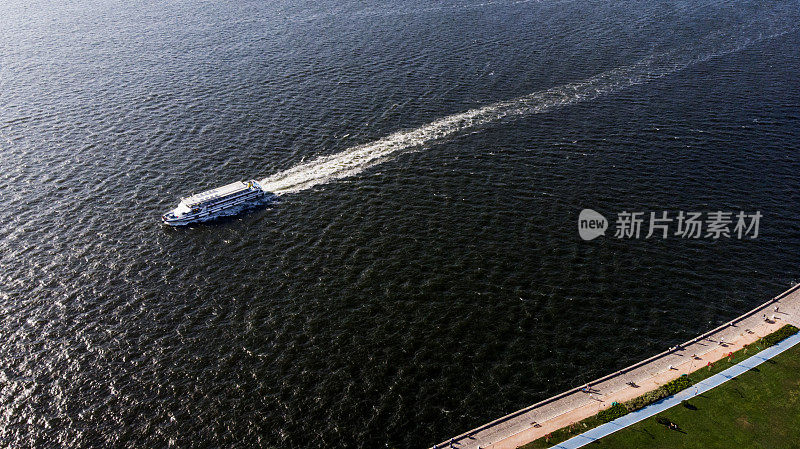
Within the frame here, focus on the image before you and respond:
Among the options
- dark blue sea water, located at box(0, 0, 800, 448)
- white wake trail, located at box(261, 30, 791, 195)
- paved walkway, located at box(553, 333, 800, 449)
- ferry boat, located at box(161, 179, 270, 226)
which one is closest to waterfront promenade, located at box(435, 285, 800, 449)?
dark blue sea water, located at box(0, 0, 800, 448)

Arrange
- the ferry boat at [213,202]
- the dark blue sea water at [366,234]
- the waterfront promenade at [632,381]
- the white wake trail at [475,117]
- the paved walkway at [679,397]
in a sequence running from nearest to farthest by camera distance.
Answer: the paved walkway at [679,397] < the waterfront promenade at [632,381] < the dark blue sea water at [366,234] < the ferry boat at [213,202] < the white wake trail at [475,117]

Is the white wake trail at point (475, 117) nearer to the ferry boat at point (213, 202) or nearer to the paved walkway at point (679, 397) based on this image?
the ferry boat at point (213, 202)

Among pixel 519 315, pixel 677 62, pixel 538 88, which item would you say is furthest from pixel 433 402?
pixel 677 62

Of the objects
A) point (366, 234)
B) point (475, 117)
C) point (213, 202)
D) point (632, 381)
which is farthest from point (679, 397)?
point (475, 117)

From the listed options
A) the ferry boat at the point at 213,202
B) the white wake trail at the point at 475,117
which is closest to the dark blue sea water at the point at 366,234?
the white wake trail at the point at 475,117

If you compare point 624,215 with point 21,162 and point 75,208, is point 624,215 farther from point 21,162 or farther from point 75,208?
point 21,162

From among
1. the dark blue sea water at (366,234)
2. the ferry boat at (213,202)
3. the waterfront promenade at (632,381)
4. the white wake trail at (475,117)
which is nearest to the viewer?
the waterfront promenade at (632,381)
